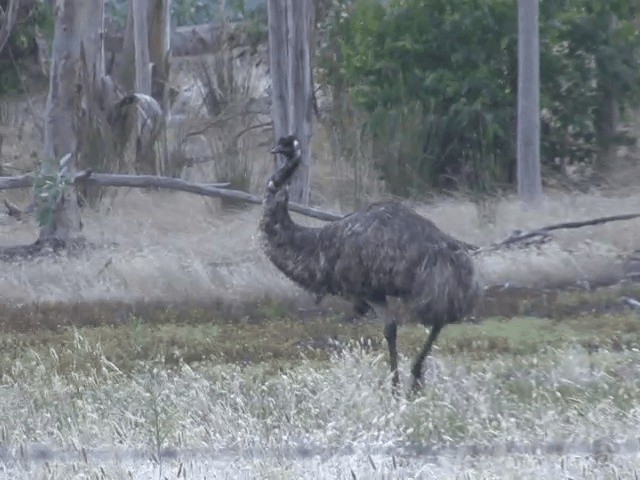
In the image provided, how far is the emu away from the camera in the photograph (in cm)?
897

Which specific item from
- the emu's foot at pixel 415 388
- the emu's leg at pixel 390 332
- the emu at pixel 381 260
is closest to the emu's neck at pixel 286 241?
the emu at pixel 381 260

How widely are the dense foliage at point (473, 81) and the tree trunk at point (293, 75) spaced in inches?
61.3

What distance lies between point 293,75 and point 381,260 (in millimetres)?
8611

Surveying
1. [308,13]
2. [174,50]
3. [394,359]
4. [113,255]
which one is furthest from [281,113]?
[174,50]

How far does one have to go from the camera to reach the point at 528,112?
17.8 metres

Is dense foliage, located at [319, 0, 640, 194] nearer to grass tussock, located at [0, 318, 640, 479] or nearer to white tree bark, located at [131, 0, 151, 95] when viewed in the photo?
white tree bark, located at [131, 0, 151, 95]

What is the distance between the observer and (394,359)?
30.0 feet

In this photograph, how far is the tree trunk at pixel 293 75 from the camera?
678 inches

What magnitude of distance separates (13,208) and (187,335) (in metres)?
6.30

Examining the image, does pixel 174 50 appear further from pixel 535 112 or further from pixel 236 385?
pixel 236 385

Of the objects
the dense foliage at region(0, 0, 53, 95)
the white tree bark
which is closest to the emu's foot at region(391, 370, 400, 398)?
the white tree bark

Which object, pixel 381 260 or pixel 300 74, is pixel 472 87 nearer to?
pixel 300 74

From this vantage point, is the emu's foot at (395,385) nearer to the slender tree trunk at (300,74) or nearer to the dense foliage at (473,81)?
the slender tree trunk at (300,74)

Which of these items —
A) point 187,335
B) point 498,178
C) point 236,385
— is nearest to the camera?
point 236,385
